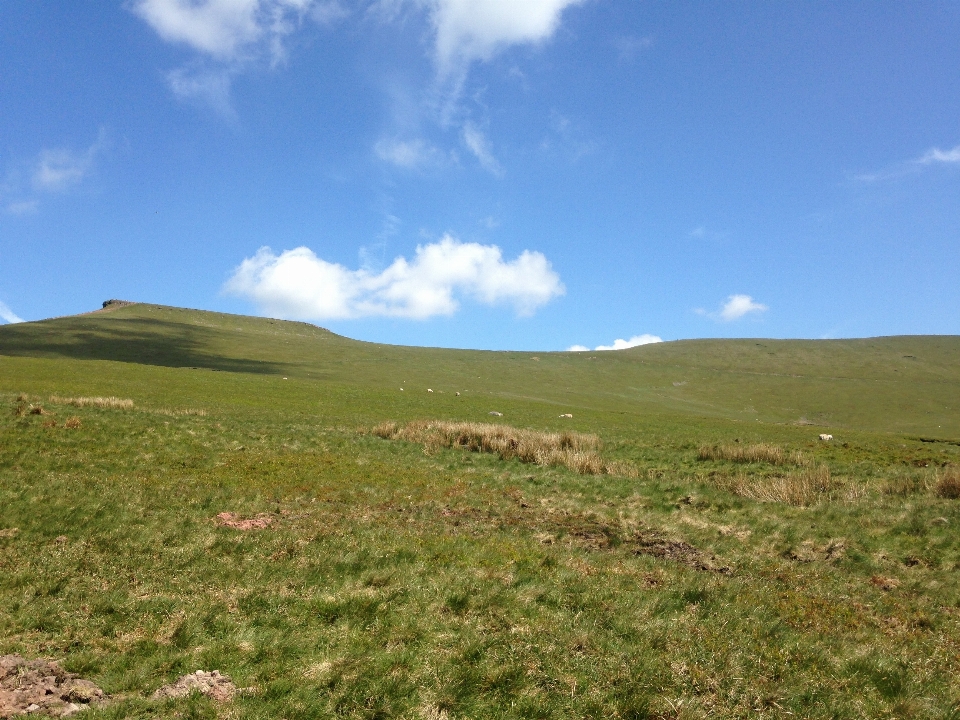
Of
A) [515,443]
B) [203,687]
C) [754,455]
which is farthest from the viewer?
[754,455]

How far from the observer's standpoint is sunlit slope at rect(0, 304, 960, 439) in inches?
3235

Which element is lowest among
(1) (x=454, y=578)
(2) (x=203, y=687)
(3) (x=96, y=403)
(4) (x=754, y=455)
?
(2) (x=203, y=687)

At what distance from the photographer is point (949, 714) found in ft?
25.2

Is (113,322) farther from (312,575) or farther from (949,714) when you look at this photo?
(949,714)

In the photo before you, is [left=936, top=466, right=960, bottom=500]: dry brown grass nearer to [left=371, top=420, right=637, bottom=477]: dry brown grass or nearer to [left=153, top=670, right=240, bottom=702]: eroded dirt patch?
[left=371, top=420, right=637, bottom=477]: dry brown grass

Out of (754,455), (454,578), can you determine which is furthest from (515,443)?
(454,578)

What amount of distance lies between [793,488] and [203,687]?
872 inches

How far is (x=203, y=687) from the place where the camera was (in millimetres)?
7320

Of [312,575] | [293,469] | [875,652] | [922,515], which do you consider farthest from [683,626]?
[293,469]

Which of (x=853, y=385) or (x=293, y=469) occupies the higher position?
(x=853, y=385)

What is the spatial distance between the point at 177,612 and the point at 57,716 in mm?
2779

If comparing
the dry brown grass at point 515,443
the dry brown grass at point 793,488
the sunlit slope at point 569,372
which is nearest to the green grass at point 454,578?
the dry brown grass at point 793,488

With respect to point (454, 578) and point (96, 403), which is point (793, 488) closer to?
point (454, 578)

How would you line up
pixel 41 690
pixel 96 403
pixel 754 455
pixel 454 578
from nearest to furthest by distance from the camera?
pixel 41 690
pixel 454 578
pixel 96 403
pixel 754 455
